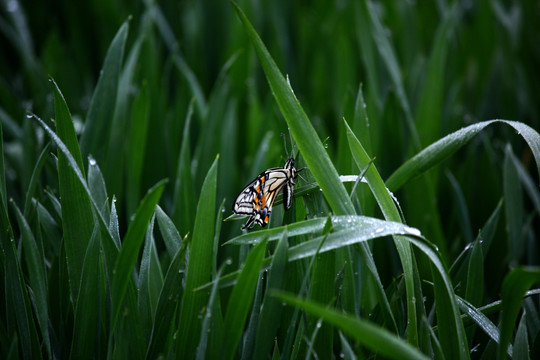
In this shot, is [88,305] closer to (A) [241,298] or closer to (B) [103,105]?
(A) [241,298]

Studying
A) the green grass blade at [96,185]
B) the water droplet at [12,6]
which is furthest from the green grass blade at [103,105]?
the water droplet at [12,6]

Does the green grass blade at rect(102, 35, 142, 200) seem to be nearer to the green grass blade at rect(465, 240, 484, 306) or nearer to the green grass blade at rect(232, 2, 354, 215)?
the green grass blade at rect(232, 2, 354, 215)

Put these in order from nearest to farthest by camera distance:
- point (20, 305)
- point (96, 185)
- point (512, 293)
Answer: point (512, 293), point (20, 305), point (96, 185)

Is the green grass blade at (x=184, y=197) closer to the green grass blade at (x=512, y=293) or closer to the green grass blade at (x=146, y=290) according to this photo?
the green grass blade at (x=146, y=290)

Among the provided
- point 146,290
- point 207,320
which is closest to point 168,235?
point 146,290

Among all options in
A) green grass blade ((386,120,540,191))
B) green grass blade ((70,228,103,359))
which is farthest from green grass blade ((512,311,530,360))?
green grass blade ((70,228,103,359))

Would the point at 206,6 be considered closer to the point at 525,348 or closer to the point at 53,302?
the point at 53,302

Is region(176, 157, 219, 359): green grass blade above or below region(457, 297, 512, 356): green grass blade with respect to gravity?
above
